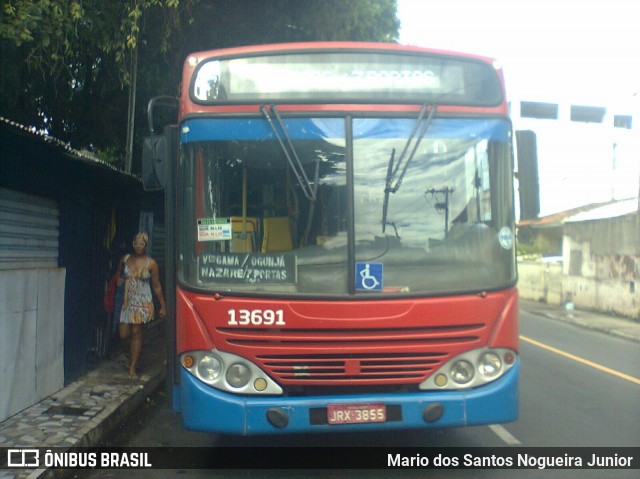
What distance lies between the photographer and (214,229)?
5340mm

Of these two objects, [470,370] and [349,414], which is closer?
[349,414]

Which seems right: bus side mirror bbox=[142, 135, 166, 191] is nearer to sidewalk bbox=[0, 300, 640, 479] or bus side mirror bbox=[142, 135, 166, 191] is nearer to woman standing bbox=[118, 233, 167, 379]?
sidewalk bbox=[0, 300, 640, 479]

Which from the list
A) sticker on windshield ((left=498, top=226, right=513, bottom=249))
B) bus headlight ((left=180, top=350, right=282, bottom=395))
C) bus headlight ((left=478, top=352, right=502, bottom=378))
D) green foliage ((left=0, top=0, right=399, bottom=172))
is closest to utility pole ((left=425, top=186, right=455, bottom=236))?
sticker on windshield ((left=498, top=226, right=513, bottom=249))

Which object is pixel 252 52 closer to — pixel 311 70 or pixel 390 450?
pixel 311 70

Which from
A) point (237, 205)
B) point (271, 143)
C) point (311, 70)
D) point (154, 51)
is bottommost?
point (237, 205)

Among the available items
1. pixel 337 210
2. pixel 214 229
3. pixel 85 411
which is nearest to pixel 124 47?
pixel 85 411

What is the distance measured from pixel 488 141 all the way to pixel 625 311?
660 inches

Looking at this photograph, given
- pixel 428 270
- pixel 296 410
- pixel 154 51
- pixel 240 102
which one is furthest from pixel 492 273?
pixel 154 51

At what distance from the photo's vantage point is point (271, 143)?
5.35 meters

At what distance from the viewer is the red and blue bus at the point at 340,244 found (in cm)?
515

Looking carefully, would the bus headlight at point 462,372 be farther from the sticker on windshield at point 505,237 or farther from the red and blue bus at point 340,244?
the sticker on windshield at point 505,237

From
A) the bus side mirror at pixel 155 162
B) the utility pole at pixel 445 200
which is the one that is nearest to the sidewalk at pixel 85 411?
the bus side mirror at pixel 155 162

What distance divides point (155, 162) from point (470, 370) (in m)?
2.67

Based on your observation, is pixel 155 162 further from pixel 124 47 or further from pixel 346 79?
pixel 124 47
